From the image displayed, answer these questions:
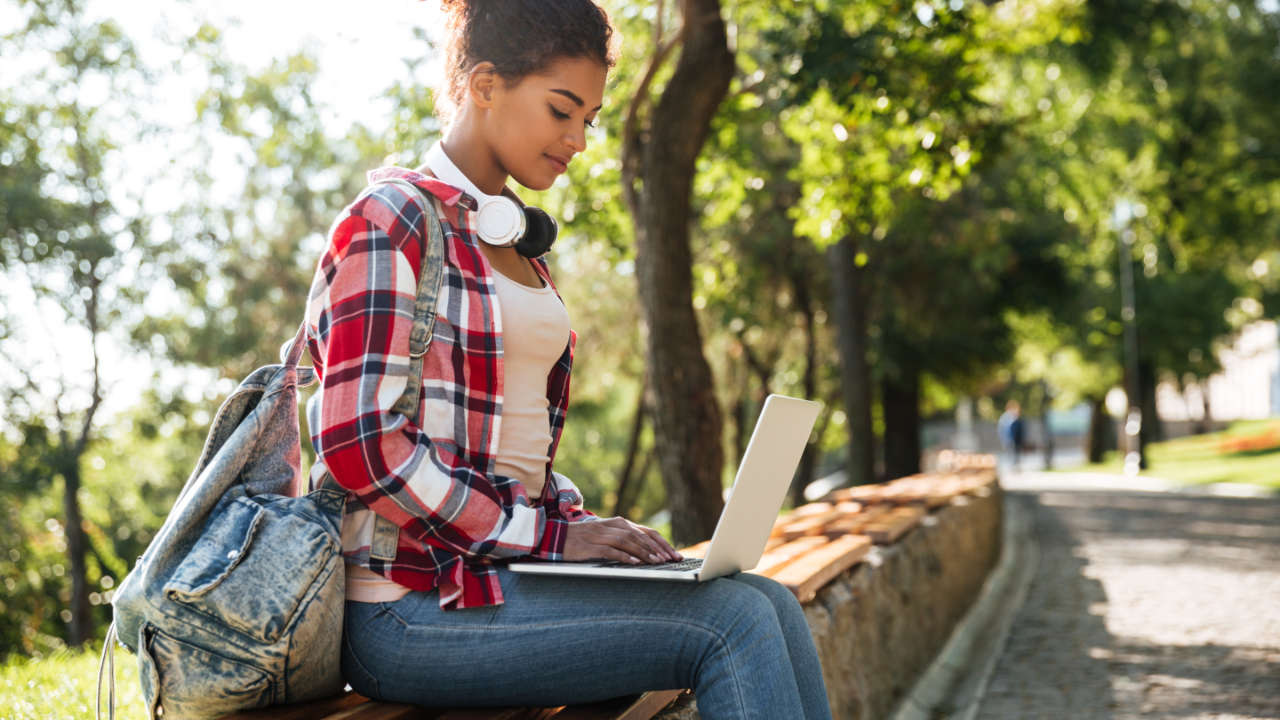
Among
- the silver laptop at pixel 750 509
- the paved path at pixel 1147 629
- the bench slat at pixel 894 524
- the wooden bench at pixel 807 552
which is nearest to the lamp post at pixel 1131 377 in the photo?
the paved path at pixel 1147 629

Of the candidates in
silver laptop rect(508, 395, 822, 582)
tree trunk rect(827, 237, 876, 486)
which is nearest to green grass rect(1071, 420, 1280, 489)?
tree trunk rect(827, 237, 876, 486)

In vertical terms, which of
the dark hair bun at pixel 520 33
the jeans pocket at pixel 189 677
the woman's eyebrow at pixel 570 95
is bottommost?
the jeans pocket at pixel 189 677

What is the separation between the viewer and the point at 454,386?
6.84 feet

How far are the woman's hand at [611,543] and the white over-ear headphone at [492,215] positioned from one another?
58 centimetres

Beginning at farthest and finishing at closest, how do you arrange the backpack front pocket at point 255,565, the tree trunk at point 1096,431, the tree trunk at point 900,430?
the tree trunk at point 1096,431, the tree trunk at point 900,430, the backpack front pocket at point 255,565

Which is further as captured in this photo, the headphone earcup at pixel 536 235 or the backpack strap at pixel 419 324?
the headphone earcup at pixel 536 235

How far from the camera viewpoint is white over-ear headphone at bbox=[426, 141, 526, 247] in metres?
2.23

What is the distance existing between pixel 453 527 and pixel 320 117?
16347 millimetres

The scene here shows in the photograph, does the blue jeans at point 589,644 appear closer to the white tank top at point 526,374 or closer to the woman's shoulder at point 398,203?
the white tank top at point 526,374

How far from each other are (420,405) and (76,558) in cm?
1504

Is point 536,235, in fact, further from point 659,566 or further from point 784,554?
point 784,554

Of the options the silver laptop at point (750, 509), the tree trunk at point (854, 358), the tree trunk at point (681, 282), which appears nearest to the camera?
the silver laptop at point (750, 509)

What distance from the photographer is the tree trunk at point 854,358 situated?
1366 cm

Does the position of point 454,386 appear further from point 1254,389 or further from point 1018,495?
point 1254,389
